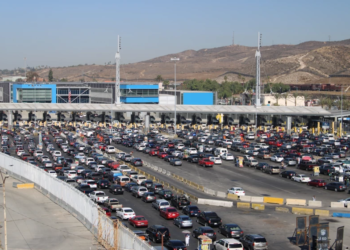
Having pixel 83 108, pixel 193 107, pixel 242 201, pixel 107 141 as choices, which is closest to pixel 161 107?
pixel 193 107

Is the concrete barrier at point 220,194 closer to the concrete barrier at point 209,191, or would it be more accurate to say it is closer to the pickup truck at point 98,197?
the concrete barrier at point 209,191

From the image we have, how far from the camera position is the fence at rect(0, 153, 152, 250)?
18906 mm

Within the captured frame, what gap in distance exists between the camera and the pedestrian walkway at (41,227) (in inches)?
865

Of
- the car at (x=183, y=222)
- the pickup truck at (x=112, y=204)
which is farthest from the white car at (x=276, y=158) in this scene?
the car at (x=183, y=222)

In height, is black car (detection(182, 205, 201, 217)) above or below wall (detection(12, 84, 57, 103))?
below

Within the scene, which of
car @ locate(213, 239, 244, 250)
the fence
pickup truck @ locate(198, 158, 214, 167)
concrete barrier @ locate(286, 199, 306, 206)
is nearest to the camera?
the fence

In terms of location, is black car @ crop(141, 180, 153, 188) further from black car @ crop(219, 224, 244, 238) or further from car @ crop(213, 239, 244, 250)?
car @ crop(213, 239, 244, 250)

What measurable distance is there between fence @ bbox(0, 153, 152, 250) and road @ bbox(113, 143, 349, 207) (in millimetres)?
11858

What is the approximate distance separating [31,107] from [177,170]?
47.4 meters

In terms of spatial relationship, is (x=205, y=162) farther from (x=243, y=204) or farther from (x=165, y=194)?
(x=243, y=204)

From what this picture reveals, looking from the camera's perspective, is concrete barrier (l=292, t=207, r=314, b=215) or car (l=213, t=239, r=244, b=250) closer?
car (l=213, t=239, r=244, b=250)

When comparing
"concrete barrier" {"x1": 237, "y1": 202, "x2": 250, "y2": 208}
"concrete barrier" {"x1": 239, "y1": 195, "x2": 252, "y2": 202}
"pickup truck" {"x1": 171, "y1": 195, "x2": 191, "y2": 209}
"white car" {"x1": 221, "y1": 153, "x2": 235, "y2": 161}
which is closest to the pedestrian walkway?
"pickup truck" {"x1": 171, "y1": 195, "x2": 191, "y2": 209}

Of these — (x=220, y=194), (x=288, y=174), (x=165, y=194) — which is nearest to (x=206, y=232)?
(x=165, y=194)

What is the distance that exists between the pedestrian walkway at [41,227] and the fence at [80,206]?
389 mm
